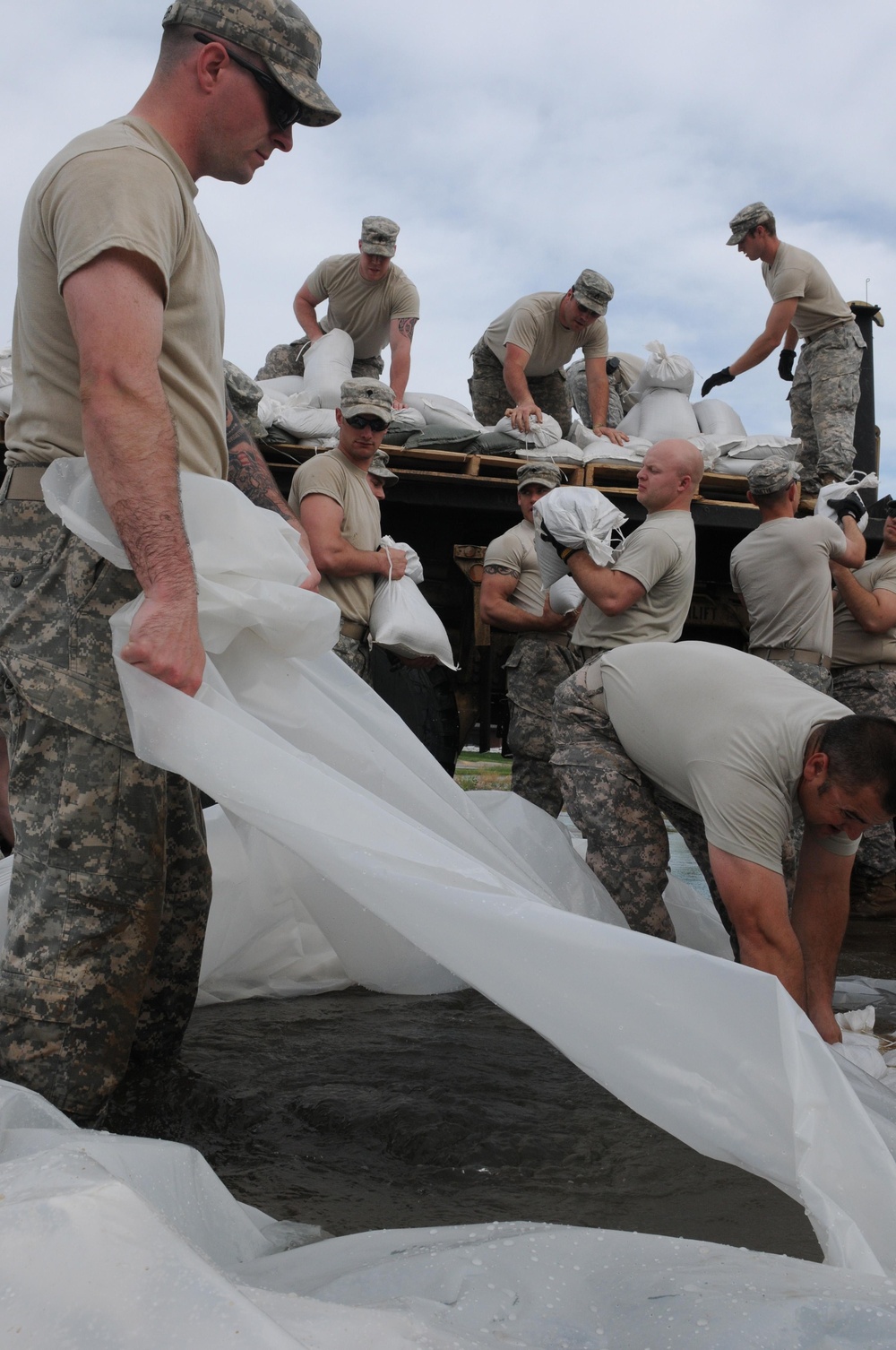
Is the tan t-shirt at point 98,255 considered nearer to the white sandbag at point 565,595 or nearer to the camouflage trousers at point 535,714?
the white sandbag at point 565,595

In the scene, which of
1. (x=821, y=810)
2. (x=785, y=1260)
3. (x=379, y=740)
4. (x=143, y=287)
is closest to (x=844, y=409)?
(x=821, y=810)

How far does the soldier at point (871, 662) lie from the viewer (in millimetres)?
4418

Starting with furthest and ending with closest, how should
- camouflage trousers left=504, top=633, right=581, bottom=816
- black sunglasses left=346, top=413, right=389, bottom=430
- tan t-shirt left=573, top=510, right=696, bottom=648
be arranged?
1. camouflage trousers left=504, top=633, right=581, bottom=816
2. black sunglasses left=346, top=413, right=389, bottom=430
3. tan t-shirt left=573, top=510, right=696, bottom=648

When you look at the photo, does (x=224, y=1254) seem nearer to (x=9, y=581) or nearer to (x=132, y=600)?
(x=132, y=600)

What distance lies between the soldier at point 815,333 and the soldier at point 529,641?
170cm

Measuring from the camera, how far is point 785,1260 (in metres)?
1.04

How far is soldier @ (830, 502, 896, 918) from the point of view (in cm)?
442

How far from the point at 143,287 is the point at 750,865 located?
1509mm

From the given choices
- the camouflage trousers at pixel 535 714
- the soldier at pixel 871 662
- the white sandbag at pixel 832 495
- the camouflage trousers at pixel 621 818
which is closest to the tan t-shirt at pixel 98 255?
the camouflage trousers at pixel 621 818

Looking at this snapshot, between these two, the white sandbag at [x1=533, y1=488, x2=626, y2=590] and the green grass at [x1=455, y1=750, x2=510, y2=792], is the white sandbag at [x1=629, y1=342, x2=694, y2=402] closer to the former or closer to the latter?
the green grass at [x1=455, y1=750, x2=510, y2=792]

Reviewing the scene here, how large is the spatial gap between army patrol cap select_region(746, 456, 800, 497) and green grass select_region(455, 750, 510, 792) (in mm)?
1901

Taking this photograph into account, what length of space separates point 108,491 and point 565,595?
2708mm

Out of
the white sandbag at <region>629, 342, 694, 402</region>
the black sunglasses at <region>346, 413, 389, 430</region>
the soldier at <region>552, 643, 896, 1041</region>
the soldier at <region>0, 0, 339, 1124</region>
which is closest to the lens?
the soldier at <region>0, 0, 339, 1124</region>

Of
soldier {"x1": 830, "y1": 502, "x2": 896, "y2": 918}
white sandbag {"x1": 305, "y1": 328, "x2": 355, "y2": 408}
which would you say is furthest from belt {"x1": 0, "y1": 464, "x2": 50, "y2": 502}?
white sandbag {"x1": 305, "y1": 328, "x2": 355, "y2": 408}
